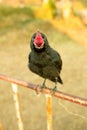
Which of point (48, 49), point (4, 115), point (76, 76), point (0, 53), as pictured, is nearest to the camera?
point (48, 49)

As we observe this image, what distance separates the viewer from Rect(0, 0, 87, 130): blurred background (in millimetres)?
6336

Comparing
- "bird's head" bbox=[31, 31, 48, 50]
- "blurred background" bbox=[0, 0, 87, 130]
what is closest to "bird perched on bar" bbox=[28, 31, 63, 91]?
"bird's head" bbox=[31, 31, 48, 50]

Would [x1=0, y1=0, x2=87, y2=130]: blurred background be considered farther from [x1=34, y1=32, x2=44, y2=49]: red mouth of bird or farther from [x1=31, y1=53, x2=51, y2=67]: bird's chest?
[x1=34, y1=32, x2=44, y2=49]: red mouth of bird

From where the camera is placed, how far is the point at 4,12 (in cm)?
1522

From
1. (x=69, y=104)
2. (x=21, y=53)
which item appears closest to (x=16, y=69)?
(x=21, y=53)

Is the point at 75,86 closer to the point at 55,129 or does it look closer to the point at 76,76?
the point at 76,76

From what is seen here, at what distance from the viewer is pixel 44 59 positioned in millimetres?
3004

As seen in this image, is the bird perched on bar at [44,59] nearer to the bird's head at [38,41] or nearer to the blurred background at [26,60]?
the bird's head at [38,41]

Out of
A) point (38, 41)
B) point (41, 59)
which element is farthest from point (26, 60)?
point (38, 41)

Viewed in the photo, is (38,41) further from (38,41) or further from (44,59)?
(44,59)

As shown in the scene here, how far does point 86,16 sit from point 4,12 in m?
4.08

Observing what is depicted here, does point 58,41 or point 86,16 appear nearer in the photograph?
point 58,41

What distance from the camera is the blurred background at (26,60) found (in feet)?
20.8

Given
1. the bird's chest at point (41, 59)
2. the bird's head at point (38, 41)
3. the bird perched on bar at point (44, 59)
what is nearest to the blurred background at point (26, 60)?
the bird perched on bar at point (44, 59)
